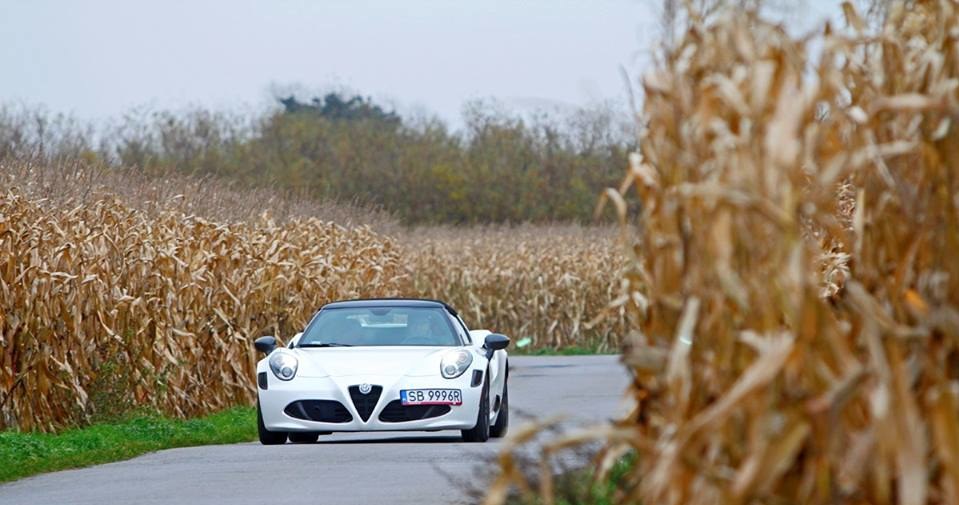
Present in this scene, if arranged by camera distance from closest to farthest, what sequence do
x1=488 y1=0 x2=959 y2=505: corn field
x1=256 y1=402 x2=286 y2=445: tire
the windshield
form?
x1=488 y1=0 x2=959 y2=505: corn field
x1=256 y1=402 x2=286 y2=445: tire
the windshield

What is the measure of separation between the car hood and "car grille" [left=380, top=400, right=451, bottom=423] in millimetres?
297

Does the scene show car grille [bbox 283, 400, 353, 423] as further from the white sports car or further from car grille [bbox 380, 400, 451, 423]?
car grille [bbox 380, 400, 451, 423]

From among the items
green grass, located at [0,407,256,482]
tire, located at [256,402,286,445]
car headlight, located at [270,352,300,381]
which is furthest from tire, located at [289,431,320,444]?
car headlight, located at [270,352,300,381]

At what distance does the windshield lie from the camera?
19906 millimetres

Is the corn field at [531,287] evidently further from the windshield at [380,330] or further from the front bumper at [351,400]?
the front bumper at [351,400]

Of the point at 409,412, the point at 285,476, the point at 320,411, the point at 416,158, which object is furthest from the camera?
the point at 416,158

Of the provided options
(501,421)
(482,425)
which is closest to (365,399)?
(482,425)

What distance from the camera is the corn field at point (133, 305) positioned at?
20.1 metres

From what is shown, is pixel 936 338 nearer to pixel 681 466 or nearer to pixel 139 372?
pixel 681 466

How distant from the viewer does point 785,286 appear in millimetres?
5031

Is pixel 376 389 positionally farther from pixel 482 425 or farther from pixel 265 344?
pixel 265 344

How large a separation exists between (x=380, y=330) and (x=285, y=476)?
460 centimetres

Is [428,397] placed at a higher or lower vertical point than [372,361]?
lower

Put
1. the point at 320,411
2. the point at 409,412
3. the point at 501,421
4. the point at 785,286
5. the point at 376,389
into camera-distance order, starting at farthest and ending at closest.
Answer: the point at 501,421 < the point at 320,411 < the point at 409,412 < the point at 376,389 < the point at 785,286
